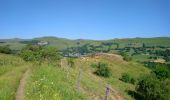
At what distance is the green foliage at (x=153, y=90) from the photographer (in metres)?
53.8

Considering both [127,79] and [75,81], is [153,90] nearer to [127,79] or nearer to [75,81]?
[127,79]

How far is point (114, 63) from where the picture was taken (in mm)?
90812

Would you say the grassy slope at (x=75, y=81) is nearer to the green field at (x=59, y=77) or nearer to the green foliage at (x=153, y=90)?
the green field at (x=59, y=77)

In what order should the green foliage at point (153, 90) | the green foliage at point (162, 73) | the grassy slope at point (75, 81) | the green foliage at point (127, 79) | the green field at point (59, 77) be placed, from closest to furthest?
the grassy slope at point (75, 81), the green field at point (59, 77), the green foliage at point (153, 90), the green foliage at point (127, 79), the green foliage at point (162, 73)

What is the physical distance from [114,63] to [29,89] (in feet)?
242

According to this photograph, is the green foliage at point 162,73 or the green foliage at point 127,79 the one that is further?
the green foliage at point 162,73

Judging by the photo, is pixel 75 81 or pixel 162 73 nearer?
pixel 75 81

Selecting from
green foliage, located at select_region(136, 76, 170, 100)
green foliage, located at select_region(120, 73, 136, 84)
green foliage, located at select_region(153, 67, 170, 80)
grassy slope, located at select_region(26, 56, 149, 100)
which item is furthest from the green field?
green foliage, located at select_region(136, 76, 170, 100)

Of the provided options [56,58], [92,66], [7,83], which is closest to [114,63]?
[92,66]

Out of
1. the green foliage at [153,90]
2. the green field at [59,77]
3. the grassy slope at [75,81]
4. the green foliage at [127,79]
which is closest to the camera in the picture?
the grassy slope at [75,81]

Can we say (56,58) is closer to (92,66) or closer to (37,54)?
(37,54)

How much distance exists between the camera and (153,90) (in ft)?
178

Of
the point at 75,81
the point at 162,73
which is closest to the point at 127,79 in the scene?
the point at 162,73

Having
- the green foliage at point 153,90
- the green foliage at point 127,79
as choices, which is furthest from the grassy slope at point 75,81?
the green foliage at point 153,90
